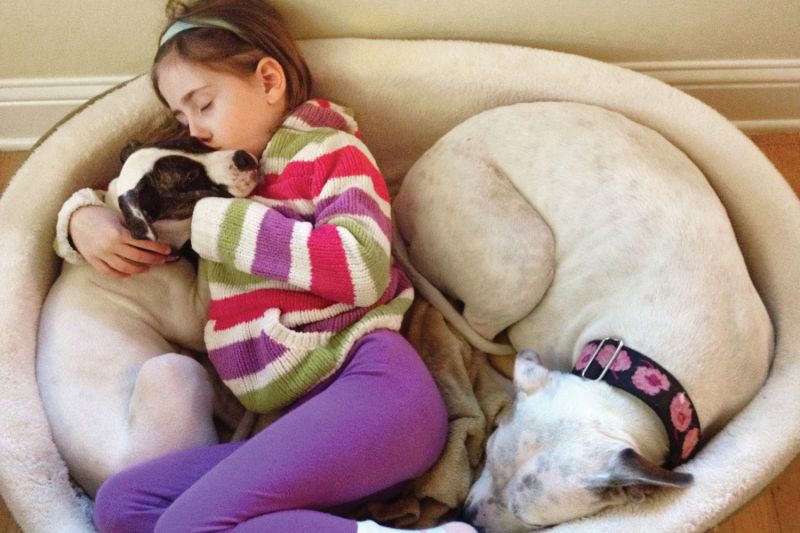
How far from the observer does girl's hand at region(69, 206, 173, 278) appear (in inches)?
65.4

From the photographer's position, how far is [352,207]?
1.61 metres

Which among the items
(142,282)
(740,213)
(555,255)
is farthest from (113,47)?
(740,213)

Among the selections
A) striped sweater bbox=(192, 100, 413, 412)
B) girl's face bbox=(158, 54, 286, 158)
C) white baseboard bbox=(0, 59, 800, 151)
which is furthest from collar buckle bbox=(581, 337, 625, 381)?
white baseboard bbox=(0, 59, 800, 151)

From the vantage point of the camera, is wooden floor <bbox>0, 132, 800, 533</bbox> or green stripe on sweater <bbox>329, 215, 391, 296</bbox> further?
wooden floor <bbox>0, 132, 800, 533</bbox>

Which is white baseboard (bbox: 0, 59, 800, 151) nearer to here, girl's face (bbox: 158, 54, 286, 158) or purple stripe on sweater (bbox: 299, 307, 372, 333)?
girl's face (bbox: 158, 54, 286, 158)

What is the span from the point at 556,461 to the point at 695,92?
140 cm

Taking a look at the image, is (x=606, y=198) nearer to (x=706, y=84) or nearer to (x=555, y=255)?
(x=555, y=255)

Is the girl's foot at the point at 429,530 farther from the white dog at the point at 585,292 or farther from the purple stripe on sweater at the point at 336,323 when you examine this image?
the purple stripe on sweater at the point at 336,323

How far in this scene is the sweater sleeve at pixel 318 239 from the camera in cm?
156

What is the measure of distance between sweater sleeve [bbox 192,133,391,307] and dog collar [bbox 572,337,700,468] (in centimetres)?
47

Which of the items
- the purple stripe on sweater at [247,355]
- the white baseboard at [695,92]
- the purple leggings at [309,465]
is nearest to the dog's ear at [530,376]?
the purple leggings at [309,465]

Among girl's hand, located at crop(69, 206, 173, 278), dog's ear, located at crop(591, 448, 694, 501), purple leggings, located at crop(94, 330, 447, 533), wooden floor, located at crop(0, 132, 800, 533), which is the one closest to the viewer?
dog's ear, located at crop(591, 448, 694, 501)

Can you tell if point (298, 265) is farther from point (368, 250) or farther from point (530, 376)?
point (530, 376)

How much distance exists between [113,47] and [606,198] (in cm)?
137
